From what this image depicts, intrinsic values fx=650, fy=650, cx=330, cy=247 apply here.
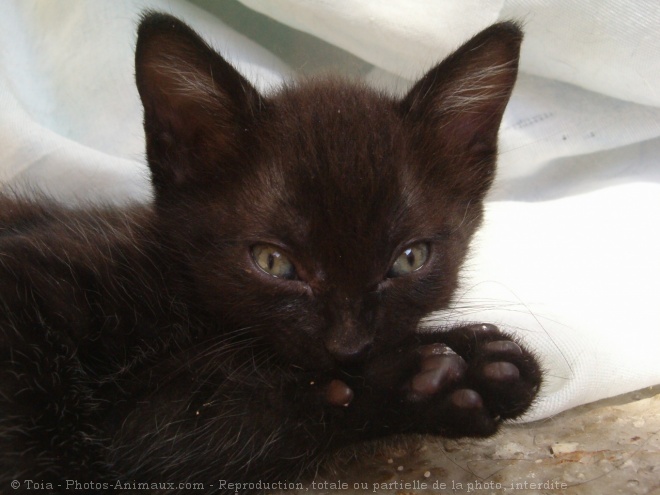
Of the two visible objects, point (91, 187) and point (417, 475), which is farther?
point (91, 187)

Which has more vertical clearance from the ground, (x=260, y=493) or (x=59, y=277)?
(x=59, y=277)

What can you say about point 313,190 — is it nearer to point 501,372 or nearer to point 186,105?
point 186,105

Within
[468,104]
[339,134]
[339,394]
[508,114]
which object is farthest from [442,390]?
[508,114]

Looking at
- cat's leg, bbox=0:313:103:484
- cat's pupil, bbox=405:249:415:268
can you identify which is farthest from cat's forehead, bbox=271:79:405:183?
cat's leg, bbox=0:313:103:484

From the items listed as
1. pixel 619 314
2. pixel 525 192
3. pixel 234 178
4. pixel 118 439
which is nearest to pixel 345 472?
pixel 118 439

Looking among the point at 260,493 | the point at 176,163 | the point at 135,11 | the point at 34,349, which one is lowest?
the point at 260,493

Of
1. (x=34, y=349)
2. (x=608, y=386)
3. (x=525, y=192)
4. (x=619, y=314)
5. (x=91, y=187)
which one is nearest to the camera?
(x=34, y=349)

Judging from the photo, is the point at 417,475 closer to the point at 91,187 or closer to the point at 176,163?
the point at 176,163
